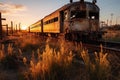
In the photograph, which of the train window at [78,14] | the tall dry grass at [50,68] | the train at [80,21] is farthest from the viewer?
the train window at [78,14]

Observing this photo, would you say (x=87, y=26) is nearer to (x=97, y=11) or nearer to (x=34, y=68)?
(x=97, y=11)

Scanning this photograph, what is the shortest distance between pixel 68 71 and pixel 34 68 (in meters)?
0.93

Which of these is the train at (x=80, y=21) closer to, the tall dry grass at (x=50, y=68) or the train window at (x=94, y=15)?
the train window at (x=94, y=15)

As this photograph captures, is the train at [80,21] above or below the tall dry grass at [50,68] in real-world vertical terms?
above

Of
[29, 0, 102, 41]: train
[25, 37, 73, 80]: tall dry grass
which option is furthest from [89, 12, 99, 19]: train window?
[25, 37, 73, 80]: tall dry grass

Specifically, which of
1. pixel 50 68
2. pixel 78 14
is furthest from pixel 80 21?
pixel 50 68

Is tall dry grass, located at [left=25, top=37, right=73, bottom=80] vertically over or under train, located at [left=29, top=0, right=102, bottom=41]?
under

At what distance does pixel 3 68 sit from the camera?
6477mm

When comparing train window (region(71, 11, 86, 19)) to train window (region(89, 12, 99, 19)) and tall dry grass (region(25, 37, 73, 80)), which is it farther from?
tall dry grass (region(25, 37, 73, 80))

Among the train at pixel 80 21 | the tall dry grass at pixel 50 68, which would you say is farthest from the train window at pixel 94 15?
the tall dry grass at pixel 50 68

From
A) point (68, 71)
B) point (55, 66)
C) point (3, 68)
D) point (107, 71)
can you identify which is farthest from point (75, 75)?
point (3, 68)

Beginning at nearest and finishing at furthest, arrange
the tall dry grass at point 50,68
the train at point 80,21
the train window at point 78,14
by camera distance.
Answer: the tall dry grass at point 50,68 < the train at point 80,21 < the train window at point 78,14

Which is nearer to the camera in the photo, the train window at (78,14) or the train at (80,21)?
the train at (80,21)

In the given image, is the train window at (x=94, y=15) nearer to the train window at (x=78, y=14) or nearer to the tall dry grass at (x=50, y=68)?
the train window at (x=78, y=14)
